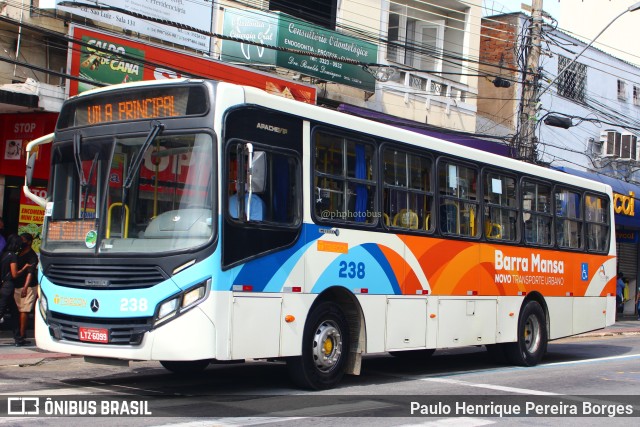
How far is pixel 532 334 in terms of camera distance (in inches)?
565

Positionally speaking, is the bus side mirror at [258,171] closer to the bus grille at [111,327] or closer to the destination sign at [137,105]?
the destination sign at [137,105]

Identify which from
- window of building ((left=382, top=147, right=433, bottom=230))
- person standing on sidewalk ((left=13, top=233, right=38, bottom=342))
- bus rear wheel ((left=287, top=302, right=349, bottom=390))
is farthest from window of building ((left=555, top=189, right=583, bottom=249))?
person standing on sidewalk ((left=13, top=233, right=38, bottom=342))

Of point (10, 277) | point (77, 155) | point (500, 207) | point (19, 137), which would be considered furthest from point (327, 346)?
point (19, 137)

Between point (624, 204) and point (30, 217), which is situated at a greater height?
point (624, 204)

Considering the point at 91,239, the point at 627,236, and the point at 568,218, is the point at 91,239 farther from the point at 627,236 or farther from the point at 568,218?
the point at 627,236

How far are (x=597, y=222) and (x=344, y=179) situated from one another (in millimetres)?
7983

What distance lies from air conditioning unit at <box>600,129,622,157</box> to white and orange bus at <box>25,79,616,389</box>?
2334cm

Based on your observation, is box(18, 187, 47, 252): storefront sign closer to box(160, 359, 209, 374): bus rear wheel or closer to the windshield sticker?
box(160, 359, 209, 374): bus rear wheel

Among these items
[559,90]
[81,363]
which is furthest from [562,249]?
[559,90]

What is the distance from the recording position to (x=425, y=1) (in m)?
26.5

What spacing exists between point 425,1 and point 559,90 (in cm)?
881

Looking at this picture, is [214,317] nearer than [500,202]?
Yes

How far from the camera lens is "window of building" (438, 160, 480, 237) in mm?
12094

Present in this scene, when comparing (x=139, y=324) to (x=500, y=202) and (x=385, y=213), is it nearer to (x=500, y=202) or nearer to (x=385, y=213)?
(x=385, y=213)
